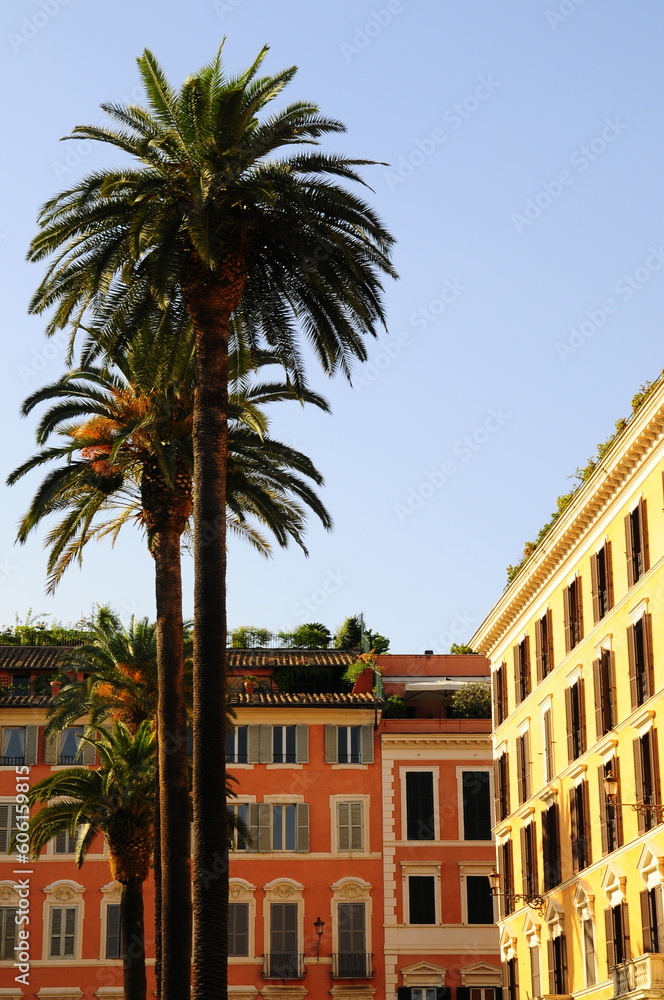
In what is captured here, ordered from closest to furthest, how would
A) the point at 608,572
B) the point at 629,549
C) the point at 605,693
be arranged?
the point at 629,549, the point at 605,693, the point at 608,572

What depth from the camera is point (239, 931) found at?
64.6 m

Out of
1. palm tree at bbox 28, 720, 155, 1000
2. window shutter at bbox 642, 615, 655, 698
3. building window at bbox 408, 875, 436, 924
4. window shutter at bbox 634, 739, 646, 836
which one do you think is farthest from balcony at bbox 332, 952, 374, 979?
window shutter at bbox 642, 615, 655, 698

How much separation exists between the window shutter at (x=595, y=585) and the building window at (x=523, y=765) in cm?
963

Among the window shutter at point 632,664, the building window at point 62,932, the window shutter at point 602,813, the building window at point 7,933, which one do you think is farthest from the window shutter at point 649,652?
the building window at point 7,933

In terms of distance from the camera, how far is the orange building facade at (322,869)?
64062 mm

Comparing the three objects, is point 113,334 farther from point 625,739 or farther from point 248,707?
point 248,707

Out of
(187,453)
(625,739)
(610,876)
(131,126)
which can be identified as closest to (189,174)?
(131,126)

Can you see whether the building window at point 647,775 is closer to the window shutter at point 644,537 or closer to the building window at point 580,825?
the window shutter at point 644,537

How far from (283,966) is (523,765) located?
17.1 m

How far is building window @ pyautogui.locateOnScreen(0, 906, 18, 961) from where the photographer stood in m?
64.6

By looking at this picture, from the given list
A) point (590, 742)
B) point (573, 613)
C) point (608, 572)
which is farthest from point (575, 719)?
point (608, 572)

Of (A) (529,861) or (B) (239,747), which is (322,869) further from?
(A) (529,861)

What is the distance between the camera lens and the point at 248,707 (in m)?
67.4

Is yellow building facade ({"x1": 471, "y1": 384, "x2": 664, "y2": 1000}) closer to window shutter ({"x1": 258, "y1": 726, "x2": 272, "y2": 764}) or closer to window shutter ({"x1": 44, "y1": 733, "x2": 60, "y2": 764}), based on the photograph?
window shutter ({"x1": 258, "y1": 726, "x2": 272, "y2": 764})
